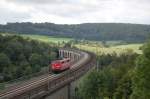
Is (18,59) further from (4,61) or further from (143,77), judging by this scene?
(143,77)

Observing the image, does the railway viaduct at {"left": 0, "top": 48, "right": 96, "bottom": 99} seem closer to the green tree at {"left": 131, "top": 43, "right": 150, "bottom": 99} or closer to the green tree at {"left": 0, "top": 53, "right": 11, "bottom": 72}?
the green tree at {"left": 131, "top": 43, "right": 150, "bottom": 99}

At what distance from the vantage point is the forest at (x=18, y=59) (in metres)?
127

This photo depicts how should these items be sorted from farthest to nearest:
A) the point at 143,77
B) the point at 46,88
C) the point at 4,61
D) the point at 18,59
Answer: the point at 18,59, the point at 4,61, the point at 46,88, the point at 143,77

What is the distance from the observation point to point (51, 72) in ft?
297

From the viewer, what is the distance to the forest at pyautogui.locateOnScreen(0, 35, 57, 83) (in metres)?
127

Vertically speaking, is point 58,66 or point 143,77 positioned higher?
point 143,77

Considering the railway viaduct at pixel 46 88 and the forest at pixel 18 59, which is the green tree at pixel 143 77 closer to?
the railway viaduct at pixel 46 88

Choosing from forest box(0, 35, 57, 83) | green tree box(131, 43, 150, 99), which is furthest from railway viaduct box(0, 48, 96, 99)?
forest box(0, 35, 57, 83)

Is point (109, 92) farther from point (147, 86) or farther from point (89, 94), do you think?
point (147, 86)

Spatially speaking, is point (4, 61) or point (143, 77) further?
point (4, 61)

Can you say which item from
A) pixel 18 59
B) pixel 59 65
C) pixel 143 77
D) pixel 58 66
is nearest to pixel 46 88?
pixel 143 77

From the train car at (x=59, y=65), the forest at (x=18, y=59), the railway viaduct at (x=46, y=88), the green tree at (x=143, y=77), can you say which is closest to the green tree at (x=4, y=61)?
the forest at (x=18, y=59)

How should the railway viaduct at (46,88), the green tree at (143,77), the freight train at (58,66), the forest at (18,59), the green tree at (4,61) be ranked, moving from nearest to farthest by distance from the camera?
1. the green tree at (143,77)
2. the railway viaduct at (46,88)
3. the freight train at (58,66)
4. the forest at (18,59)
5. the green tree at (4,61)

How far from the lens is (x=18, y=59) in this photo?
149375 mm
